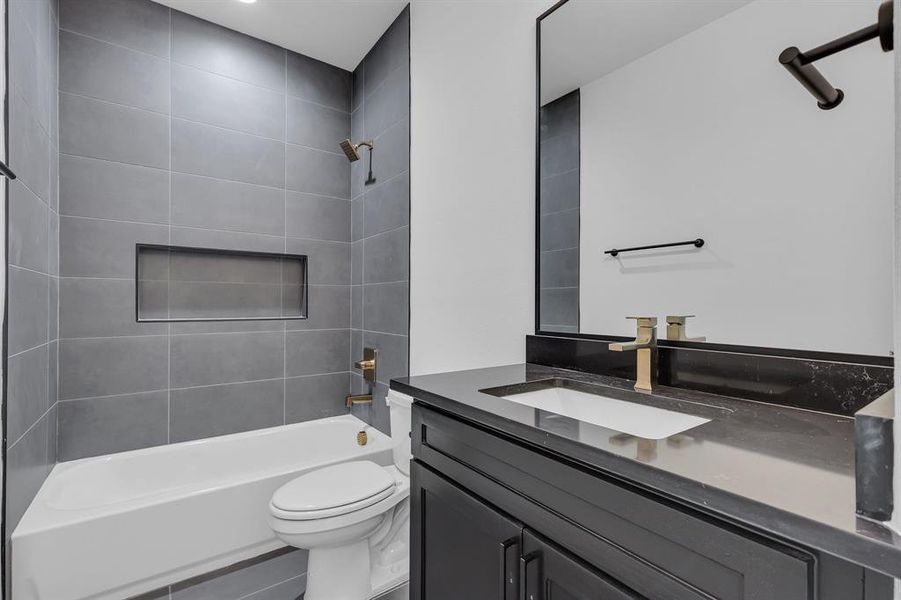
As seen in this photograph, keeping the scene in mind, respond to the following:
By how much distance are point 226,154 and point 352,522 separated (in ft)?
6.52

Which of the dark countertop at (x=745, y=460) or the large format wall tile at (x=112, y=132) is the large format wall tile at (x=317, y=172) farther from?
the dark countertop at (x=745, y=460)

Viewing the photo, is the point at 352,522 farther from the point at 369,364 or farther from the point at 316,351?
the point at 316,351

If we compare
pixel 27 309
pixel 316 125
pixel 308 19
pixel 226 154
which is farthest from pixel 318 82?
pixel 27 309

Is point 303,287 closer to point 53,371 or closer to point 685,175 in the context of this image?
point 53,371

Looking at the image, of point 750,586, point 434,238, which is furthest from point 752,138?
point 434,238

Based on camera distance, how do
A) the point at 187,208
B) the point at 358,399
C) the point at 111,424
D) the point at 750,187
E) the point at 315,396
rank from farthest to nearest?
1. the point at 315,396
2. the point at 358,399
3. the point at 187,208
4. the point at 111,424
5. the point at 750,187

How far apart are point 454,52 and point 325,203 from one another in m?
1.25

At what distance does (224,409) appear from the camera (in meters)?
2.35

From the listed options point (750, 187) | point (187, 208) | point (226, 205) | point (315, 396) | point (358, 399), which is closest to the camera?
point (750, 187)

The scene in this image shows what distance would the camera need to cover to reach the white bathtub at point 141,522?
140cm

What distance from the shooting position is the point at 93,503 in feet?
6.12

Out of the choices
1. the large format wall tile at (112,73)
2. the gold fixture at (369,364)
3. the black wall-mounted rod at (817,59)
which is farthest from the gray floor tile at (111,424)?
the black wall-mounted rod at (817,59)

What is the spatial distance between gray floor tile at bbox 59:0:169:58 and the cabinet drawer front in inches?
99.9

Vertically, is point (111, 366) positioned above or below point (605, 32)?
below
